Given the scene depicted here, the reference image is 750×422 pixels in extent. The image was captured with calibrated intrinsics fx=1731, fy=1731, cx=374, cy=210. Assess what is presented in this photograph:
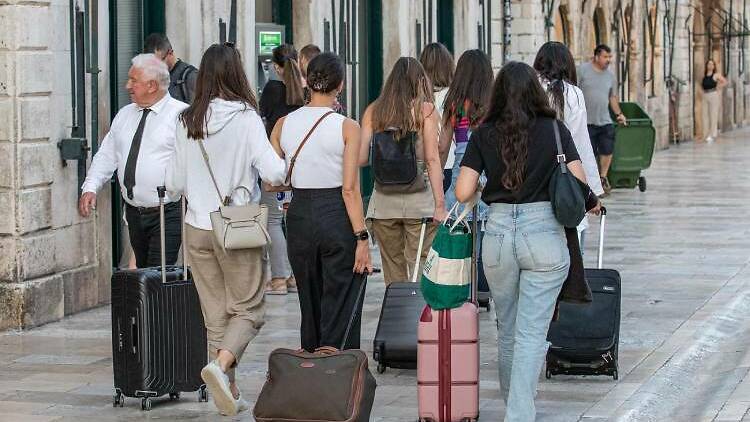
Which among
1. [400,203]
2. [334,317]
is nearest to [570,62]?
[400,203]

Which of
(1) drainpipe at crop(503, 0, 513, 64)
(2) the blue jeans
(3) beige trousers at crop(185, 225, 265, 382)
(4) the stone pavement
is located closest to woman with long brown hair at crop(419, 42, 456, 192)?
(4) the stone pavement

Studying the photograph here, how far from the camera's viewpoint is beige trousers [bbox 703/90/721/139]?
38531 mm

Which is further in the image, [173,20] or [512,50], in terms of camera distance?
[512,50]

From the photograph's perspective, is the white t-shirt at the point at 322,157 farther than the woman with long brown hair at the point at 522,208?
Yes

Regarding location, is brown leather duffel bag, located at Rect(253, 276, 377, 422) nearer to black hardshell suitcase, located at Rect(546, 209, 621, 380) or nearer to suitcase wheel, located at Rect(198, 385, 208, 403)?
suitcase wheel, located at Rect(198, 385, 208, 403)

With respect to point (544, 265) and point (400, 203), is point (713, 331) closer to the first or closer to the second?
point (400, 203)

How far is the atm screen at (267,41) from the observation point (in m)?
15.4

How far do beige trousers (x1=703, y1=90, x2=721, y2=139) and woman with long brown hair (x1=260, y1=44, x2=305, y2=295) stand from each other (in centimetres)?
2684

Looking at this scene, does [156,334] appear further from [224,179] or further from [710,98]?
[710,98]

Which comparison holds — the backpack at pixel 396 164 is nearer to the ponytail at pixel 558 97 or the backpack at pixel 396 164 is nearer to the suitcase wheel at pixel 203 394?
the ponytail at pixel 558 97

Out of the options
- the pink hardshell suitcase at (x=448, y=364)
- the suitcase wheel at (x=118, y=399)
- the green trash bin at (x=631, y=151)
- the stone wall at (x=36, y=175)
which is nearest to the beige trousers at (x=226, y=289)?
the suitcase wheel at (x=118, y=399)

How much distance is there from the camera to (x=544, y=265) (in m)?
7.51

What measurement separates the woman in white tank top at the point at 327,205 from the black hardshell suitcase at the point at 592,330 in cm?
127

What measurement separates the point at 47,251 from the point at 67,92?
1083 mm
